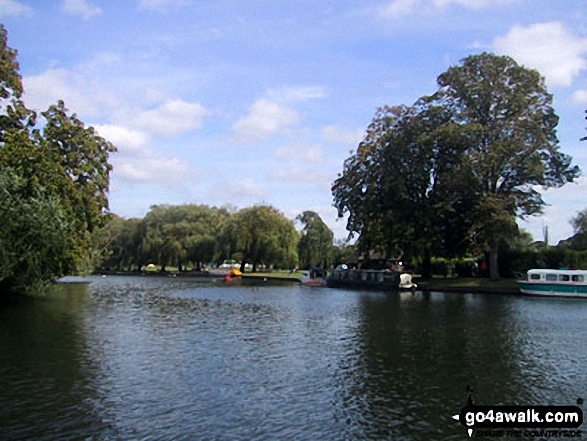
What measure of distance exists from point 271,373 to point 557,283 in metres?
38.9

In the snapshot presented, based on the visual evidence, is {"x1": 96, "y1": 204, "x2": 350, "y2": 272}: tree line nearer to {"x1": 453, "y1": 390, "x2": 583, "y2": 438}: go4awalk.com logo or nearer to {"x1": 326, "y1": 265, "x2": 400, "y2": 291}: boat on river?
{"x1": 326, "y1": 265, "x2": 400, "y2": 291}: boat on river

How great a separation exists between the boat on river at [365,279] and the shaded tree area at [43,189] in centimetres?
2891

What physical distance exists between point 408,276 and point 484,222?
33.3 ft

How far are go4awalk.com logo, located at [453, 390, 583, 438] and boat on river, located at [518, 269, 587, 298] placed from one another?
38.1 m

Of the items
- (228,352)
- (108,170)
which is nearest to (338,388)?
(228,352)

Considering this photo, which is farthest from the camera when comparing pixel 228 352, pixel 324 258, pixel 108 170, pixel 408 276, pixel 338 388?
pixel 324 258

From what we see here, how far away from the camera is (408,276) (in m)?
57.6

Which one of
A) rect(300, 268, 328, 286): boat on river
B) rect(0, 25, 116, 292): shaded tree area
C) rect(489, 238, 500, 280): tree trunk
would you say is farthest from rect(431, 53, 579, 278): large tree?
rect(0, 25, 116, 292): shaded tree area

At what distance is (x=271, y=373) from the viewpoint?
16.2 meters

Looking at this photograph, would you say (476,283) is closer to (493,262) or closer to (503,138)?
(493,262)

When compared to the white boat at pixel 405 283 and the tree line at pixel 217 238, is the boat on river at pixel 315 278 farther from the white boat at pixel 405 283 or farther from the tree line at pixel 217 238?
the white boat at pixel 405 283

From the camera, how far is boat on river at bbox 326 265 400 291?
2309 inches

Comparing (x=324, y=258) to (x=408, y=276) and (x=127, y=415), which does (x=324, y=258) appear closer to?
(x=408, y=276)

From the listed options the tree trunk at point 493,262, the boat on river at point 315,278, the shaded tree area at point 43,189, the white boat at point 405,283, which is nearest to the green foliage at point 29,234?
the shaded tree area at point 43,189
